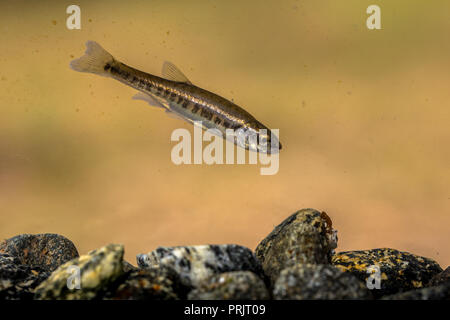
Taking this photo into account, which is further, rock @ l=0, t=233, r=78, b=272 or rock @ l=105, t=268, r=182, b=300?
rock @ l=0, t=233, r=78, b=272

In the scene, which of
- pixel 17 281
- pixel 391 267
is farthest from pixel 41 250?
pixel 391 267

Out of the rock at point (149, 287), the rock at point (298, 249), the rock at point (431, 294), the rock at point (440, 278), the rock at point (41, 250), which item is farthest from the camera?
the rock at point (41, 250)

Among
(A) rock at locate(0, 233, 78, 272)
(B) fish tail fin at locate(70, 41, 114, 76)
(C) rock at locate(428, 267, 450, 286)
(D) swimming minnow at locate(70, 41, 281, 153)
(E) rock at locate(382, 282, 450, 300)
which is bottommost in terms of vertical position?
(C) rock at locate(428, 267, 450, 286)

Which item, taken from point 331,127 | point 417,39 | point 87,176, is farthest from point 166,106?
point 417,39

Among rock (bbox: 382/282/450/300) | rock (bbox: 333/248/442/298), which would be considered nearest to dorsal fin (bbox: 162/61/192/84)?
rock (bbox: 333/248/442/298)

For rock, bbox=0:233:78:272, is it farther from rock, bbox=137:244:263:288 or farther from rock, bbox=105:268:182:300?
rock, bbox=105:268:182:300

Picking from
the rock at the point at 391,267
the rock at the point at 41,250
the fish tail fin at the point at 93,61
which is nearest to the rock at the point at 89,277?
the rock at the point at 41,250

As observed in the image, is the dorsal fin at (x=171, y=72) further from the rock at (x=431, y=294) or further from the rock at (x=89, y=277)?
the rock at (x=431, y=294)
